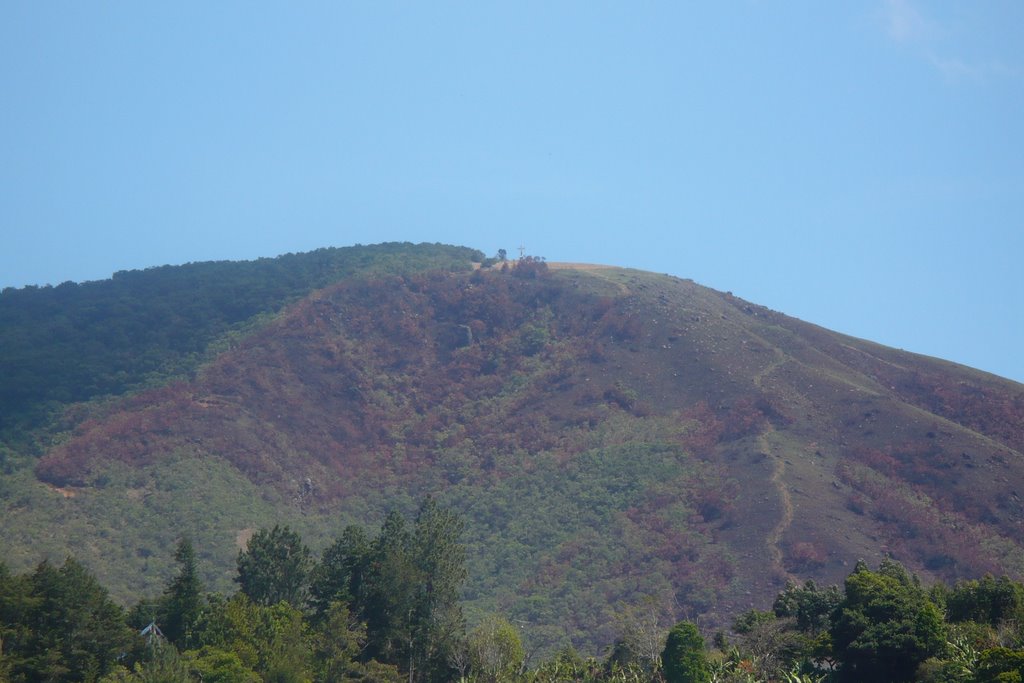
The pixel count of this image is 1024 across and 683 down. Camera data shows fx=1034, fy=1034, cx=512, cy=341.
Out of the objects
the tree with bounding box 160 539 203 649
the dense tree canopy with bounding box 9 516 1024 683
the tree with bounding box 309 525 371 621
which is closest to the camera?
the dense tree canopy with bounding box 9 516 1024 683

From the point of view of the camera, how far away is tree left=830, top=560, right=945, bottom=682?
34.2m

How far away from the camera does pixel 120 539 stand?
63031 mm

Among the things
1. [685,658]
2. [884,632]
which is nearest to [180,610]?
[685,658]

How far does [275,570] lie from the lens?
44.0 m

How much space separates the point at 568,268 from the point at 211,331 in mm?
41816

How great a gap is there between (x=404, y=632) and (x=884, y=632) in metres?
18.4

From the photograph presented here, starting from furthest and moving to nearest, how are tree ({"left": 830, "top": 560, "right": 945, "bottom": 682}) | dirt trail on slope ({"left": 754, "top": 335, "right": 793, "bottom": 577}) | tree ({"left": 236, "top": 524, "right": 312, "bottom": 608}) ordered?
1. dirt trail on slope ({"left": 754, "top": 335, "right": 793, "bottom": 577})
2. tree ({"left": 236, "top": 524, "right": 312, "bottom": 608})
3. tree ({"left": 830, "top": 560, "right": 945, "bottom": 682})

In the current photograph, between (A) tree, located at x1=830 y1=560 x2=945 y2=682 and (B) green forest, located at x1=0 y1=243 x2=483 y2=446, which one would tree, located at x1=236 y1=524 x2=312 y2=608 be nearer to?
(A) tree, located at x1=830 y1=560 x2=945 y2=682

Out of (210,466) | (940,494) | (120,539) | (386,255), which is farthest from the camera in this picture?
(386,255)

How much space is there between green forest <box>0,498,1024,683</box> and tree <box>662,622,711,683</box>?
0.05m

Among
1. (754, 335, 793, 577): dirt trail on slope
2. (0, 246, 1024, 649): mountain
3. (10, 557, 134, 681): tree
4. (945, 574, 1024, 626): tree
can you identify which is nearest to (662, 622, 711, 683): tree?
(945, 574, 1024, 626): tree

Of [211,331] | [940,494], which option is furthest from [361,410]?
[940,494]

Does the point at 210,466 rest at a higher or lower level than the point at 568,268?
lower

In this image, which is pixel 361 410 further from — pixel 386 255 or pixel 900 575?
pixel 900 575
